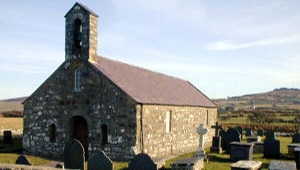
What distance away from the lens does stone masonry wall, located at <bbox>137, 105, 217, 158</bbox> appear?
2045 cm

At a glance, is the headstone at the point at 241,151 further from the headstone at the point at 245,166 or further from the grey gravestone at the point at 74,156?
the grey gravestone at the point at 74,156

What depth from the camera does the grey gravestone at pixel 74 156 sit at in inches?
551

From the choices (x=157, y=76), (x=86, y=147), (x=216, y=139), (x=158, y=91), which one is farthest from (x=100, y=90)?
(x=157, y=76)

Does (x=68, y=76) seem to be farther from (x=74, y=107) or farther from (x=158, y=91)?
(x=158, y=91)

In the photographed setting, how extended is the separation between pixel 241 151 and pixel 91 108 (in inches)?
350

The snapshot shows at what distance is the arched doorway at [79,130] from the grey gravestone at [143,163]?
8.23 m

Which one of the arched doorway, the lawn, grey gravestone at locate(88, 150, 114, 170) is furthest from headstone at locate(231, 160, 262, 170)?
the arched doorway

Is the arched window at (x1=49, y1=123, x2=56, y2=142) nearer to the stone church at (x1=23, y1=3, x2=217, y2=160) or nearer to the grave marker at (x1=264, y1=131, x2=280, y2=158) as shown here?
the stone church at (x1=23, y1=3, x2=217, y2=160)

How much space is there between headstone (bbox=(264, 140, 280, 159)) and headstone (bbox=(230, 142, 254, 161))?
2415mm

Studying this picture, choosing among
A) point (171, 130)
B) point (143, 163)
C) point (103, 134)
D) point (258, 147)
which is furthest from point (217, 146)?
point (143, 163)

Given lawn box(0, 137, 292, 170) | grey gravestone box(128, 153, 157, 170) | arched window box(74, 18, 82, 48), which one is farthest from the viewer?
arched window box(74, 18, 82, 48)

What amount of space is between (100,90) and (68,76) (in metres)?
2.55

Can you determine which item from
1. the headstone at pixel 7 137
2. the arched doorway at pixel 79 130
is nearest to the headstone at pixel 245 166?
the arched doorway at pixel 79 130

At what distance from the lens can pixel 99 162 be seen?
13.1 meters
